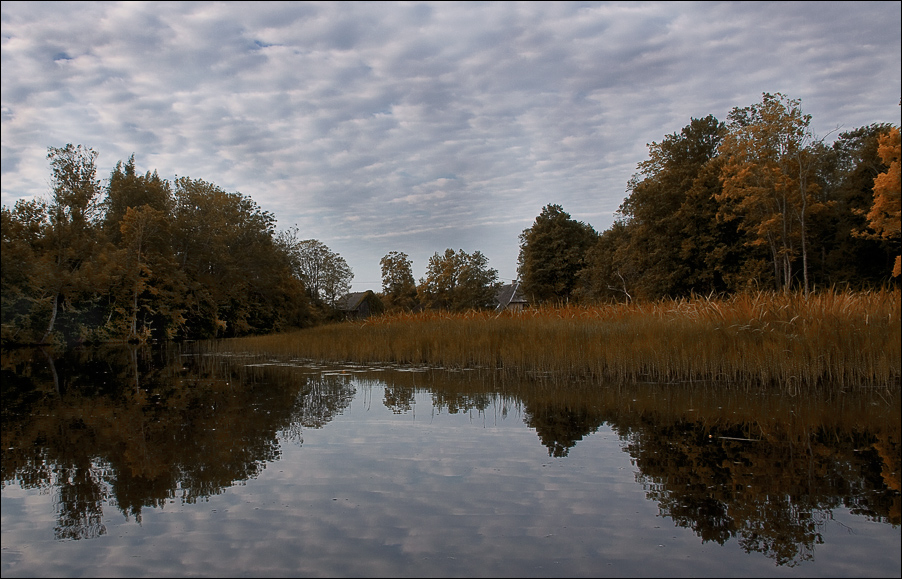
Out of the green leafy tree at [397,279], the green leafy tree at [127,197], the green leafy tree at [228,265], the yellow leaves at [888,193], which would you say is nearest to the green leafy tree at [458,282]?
the green leafy tree at [397,279]

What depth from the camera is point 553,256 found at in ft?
172

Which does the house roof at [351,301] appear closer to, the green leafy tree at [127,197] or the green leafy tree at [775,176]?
the green leafy tree at [127,197]

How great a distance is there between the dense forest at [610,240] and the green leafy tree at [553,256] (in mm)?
2097

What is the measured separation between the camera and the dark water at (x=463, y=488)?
10.8 feet

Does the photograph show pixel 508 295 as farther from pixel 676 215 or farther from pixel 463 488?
pixel 463 488

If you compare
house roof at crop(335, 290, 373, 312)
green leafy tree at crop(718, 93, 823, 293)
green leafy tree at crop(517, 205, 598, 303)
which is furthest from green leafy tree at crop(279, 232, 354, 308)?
green leafy tree at crop(718, 93, 823, 293)

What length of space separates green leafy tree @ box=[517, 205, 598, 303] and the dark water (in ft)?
143

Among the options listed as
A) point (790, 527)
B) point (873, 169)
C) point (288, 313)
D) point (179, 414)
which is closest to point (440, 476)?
point (790, 527)

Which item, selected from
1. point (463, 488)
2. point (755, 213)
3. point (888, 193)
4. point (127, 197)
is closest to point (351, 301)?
point (127, 197)

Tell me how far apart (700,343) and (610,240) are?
1538 inches

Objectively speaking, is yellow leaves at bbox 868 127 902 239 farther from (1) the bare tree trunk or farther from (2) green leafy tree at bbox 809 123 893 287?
(1) the bare tree trunk

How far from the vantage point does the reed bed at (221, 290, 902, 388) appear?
28.4ft

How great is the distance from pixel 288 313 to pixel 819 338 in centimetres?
4457

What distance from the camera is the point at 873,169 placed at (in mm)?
27953
